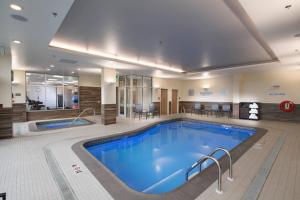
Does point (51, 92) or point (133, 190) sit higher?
point (51, 92)

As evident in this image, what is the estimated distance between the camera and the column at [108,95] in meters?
7.07

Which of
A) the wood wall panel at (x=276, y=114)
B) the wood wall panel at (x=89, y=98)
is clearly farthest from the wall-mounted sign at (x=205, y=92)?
the wood wall panel at (x=89, y=98)

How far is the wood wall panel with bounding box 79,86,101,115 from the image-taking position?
9778 mm

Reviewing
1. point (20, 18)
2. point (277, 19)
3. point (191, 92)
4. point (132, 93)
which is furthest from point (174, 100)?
point (20, 18)

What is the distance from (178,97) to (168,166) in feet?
30.6

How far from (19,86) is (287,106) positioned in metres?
14.3

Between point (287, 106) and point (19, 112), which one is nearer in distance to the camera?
point (19, 112)

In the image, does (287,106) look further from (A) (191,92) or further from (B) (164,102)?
(B) (164,102)

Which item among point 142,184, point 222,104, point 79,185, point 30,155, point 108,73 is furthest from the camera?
point 222,104

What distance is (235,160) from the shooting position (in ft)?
11.3

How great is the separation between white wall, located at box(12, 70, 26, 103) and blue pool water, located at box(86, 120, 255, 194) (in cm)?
609

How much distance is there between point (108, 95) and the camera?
23.8 ft

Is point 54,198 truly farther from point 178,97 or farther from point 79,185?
point 178,97

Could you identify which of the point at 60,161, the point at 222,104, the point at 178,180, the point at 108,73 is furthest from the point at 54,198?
the point at 222,104
